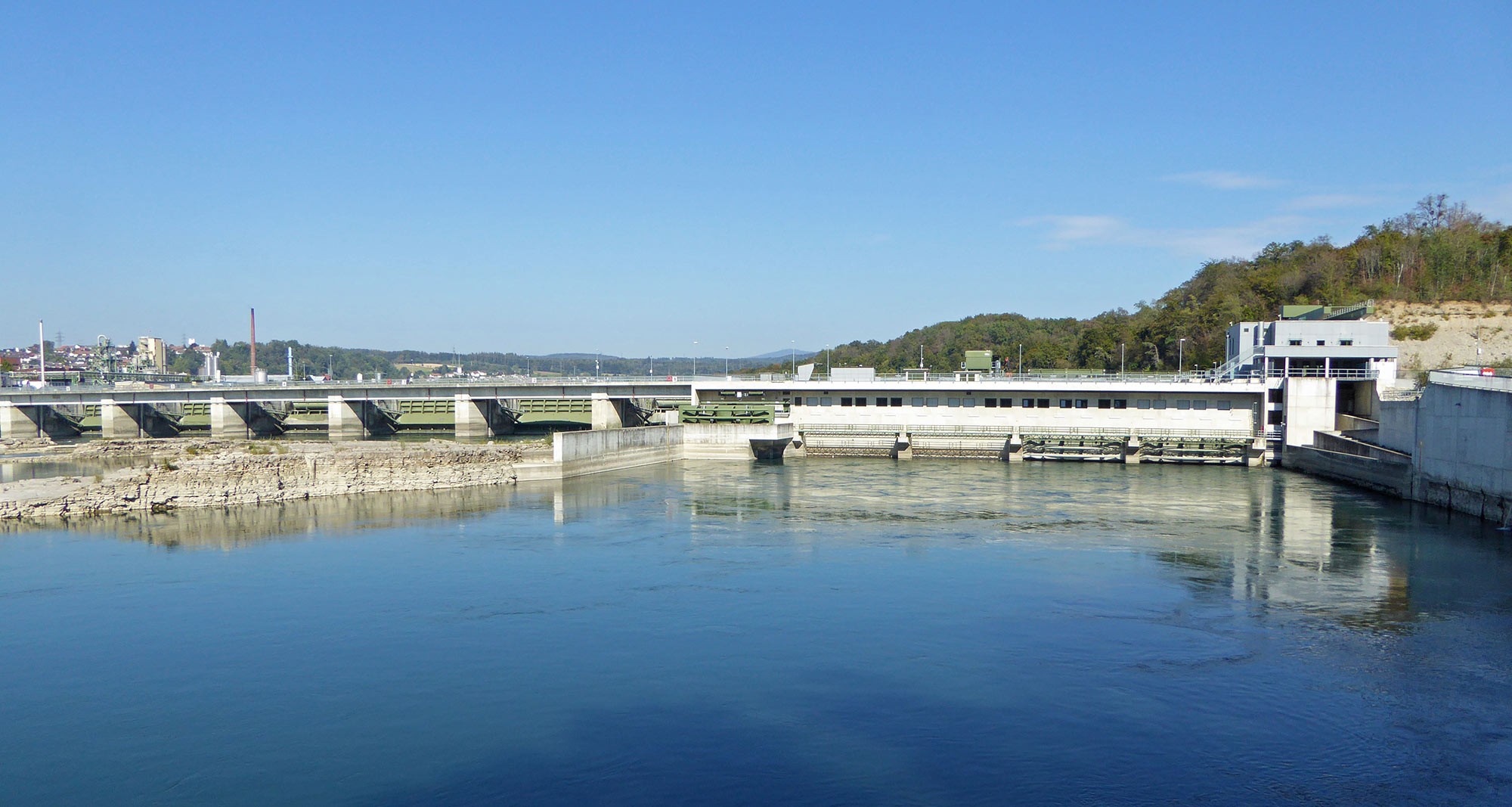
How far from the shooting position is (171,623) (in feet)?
77.4

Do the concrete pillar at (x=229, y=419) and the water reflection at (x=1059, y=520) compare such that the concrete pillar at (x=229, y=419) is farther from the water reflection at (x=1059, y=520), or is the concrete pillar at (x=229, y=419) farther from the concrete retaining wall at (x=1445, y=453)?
the concrete retaining wall at (x=1445, y=453)

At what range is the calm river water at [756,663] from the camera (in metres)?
15.3

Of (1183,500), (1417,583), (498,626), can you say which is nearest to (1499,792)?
(1417,583)

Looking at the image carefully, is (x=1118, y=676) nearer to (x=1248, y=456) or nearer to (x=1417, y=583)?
(x=1417, y=583)

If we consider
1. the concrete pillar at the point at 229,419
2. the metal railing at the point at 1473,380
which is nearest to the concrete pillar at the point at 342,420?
the concrete pillar at the point at 229,419

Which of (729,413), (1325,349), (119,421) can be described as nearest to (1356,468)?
(1325,349)

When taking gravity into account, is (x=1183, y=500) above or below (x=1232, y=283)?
below

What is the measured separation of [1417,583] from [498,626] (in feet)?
82.3

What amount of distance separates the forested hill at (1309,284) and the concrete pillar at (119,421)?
294ft

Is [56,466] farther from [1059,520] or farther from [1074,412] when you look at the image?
[1074,412]

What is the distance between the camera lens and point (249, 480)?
42.3m

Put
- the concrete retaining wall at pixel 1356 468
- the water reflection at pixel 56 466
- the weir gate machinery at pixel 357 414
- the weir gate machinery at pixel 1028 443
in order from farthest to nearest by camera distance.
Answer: the weir gate machinery at pixel 357 414 → the weir gate machinery at pixel 1028 443 → the water reflection at pixel 56 466 → the concrete retaining wall at pixel 1356 468

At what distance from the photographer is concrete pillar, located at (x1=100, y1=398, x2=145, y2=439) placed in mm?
80500

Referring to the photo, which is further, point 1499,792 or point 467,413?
point 467,413
